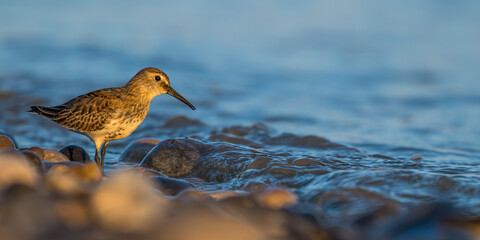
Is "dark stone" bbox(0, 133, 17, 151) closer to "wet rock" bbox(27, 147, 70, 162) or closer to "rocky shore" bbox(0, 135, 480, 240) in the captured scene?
"wet rock" bbox(27, 147, 70, 162)

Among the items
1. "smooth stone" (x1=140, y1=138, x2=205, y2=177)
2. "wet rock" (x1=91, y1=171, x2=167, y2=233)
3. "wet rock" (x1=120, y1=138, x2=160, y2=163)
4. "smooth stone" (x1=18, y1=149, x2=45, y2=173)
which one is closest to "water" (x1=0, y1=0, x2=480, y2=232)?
"smooth stone" (x1=140, y1=138, x2=205, y2=177)

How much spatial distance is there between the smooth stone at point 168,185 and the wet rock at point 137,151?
1.40 meters

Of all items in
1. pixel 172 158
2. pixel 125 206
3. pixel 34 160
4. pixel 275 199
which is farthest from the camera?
pixel 172 158

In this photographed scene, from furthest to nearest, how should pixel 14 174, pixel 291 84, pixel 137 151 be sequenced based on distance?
pixel 291 84, pixel 137 151, pixel 14 174

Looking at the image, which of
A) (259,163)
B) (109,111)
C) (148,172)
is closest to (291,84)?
(259,163)

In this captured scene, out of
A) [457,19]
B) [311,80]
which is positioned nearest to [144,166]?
[311,80]

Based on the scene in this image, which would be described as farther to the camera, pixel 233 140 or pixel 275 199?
pixel 233 140

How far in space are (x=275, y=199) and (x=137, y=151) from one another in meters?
2.54

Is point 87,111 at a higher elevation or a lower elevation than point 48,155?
A: higher

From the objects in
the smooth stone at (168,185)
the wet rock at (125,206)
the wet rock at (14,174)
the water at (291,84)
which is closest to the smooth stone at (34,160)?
the wet rock at (14,174)

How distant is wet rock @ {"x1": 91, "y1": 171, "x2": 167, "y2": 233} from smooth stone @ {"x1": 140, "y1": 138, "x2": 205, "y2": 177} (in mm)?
2446

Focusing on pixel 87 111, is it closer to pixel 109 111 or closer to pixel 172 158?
pixel 109 111

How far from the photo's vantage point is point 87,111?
555 centimetres

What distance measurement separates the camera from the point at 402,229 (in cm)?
333
